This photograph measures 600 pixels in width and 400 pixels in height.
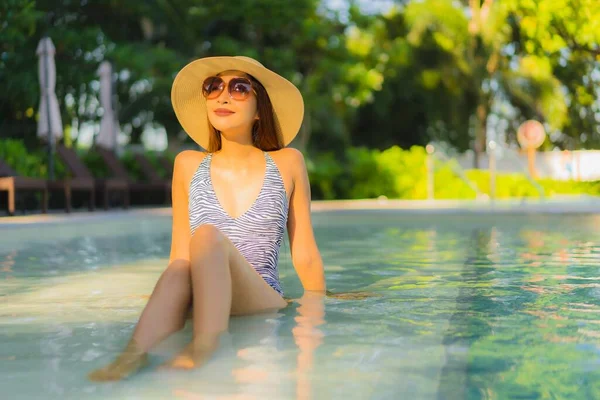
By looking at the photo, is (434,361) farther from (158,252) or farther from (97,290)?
(158,252)

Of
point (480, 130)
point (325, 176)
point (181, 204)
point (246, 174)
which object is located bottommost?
point (325, 176)

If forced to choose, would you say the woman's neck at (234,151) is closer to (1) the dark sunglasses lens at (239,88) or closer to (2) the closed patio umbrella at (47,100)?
(1) the dark sunglasses lens at (239,88)

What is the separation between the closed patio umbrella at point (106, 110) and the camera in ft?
73.4

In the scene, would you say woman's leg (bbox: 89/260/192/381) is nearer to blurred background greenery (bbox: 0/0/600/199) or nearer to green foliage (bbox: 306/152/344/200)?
blurred background greenery (bbox: 0/0/600/199)

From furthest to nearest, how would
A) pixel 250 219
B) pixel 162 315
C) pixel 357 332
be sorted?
pixel 250 219 → pixel 357 332 → pixel 162 315

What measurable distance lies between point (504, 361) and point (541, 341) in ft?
1.85

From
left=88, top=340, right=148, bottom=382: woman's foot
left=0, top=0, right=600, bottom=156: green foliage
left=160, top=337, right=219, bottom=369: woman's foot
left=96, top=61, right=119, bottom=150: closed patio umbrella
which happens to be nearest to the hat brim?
left=160, top=337, right=219, bottom=369: woman's foot

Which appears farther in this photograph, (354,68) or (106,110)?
(354,68)

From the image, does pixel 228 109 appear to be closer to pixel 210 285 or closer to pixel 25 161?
pixel 210 285

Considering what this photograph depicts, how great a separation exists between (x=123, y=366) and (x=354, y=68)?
25339 mm

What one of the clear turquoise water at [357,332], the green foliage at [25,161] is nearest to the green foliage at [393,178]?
the green foliage at [25,161]

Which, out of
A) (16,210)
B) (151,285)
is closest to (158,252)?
(151,285)

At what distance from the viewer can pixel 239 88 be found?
468cm

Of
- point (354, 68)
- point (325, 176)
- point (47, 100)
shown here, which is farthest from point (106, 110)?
point (354, 68)
